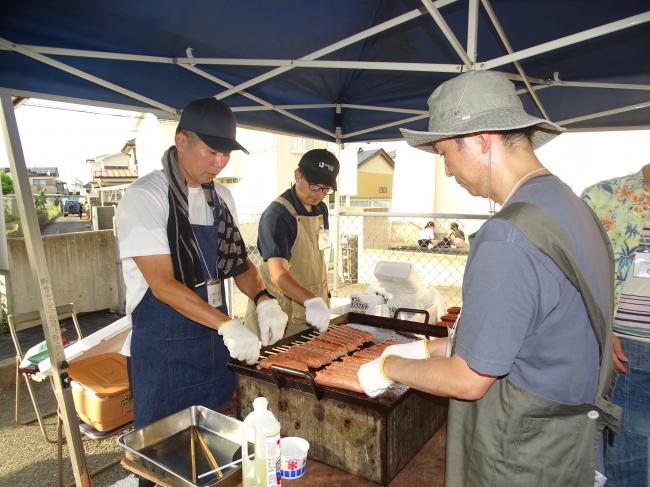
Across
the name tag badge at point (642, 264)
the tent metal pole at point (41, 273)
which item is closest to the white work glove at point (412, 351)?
the name tag badge at point (642, 264)

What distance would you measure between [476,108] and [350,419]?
51.2 inches

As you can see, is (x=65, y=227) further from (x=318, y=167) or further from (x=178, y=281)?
(x=178, y=281)

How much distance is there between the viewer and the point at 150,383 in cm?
239

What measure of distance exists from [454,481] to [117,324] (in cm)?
369

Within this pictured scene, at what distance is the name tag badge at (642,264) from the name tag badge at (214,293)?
2.71 meters

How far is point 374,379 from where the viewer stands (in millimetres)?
1649

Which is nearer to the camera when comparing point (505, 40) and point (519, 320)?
point (519, 320)

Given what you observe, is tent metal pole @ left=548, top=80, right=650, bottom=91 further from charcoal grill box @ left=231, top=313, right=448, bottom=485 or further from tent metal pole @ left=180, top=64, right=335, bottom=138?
charcoal grill box @ left=231, top=313, right=448, bottom=485

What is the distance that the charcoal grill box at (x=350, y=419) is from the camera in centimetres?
164

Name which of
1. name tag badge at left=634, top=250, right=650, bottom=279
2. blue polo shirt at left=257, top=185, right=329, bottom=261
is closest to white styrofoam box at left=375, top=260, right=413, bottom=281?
blue polo shirt at left=257, top=185, right=329, bottom=261

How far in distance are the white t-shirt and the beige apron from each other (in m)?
1.60

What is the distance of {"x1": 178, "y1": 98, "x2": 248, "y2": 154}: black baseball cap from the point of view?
240cm

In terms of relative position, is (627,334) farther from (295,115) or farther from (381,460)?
(295,115)

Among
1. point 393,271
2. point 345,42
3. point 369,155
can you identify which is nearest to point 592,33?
point 345,42
